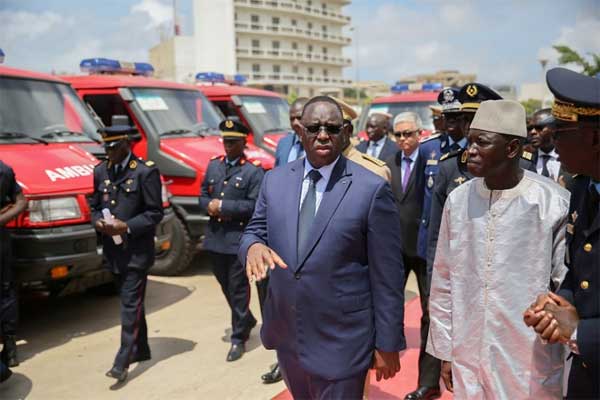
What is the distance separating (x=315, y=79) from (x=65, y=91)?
236ft

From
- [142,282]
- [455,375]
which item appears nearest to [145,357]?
[142,282]

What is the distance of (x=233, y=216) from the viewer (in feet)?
15.6

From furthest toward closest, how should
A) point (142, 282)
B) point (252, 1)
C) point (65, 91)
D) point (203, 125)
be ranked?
point (252, 1) < point (203, 125) < point (65, 91) < point (142, 282)

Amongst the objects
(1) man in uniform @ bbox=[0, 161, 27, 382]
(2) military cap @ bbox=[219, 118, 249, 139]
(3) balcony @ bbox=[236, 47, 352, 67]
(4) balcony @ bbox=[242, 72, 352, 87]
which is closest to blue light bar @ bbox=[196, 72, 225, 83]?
(2) military cap @ bbox=[219, 118, 249, 139]

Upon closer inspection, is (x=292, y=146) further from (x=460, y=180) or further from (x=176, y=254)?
(x=176, y=254)

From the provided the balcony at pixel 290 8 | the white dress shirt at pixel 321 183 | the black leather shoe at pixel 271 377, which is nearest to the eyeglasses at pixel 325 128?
the white dress shirt at pixel 321 183

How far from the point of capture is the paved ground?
4223 mm

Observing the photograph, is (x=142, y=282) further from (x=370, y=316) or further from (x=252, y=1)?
(x=252, y=1)

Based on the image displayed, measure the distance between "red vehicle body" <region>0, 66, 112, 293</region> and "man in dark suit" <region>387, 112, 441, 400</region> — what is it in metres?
2.67

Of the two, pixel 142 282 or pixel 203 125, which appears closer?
pixel 142 282

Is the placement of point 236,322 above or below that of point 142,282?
below

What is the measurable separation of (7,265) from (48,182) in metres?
0.89

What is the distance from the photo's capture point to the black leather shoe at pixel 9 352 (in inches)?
177

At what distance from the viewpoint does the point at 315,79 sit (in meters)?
76.9
